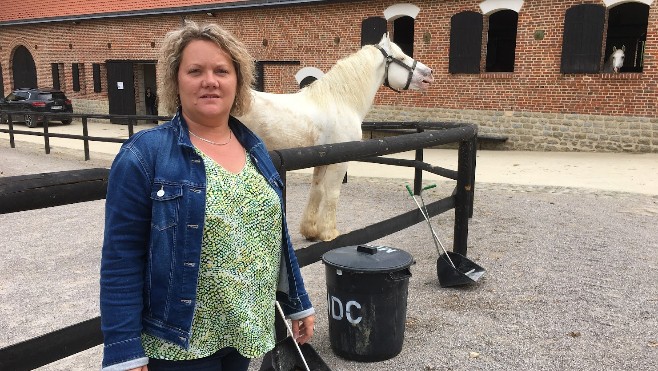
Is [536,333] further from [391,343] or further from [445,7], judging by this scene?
[445,7]

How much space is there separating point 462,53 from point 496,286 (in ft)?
36.7

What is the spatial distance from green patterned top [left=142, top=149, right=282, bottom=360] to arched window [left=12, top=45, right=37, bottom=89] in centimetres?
2881

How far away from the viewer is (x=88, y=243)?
5.42 meters

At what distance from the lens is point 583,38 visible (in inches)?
496

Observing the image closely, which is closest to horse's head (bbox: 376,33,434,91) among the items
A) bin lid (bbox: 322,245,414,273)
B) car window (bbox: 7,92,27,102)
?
bin lid (bbox: 322,245,414,273)

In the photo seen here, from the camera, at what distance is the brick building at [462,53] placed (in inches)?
493

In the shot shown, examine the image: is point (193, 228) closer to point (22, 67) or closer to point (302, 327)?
point (302, 327)

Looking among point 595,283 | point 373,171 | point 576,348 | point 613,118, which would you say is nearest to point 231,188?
point 576,348

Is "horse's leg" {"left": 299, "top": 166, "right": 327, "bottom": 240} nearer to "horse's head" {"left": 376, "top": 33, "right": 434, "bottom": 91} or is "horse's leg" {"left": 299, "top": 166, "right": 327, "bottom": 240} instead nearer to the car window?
"horse's head" {"left": 376, "top": 33, "right": 434, "bottom": 91}

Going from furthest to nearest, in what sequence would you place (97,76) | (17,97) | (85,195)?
1. (97,76)
2. (17,97)
3. (85,195)

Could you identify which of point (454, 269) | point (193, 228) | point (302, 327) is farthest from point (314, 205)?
point (193, 228)

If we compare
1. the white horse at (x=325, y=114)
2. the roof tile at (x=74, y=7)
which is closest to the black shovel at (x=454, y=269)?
the white horse at (x=325, y=114)

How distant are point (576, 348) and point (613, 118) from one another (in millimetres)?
11133

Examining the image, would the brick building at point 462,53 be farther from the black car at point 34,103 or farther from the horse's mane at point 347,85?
the horse's mane at point 347,85
